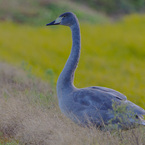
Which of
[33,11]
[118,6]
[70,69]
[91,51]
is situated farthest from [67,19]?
[118,6]

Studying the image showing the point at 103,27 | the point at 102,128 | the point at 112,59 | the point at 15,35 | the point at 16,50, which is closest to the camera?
the point at 102,128

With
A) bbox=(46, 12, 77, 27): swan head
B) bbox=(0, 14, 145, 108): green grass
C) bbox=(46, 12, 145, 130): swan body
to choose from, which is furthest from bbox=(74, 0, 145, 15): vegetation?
bbox=(46, 12, 145, 130): swan body

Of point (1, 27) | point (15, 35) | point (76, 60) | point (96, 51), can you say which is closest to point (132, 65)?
point (96, 51)

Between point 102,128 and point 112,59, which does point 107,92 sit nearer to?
point 102,128

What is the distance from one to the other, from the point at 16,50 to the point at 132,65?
4.97 m

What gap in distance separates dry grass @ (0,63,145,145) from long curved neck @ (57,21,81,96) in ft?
1.30

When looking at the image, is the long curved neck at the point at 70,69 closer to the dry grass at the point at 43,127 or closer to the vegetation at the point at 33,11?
the dry grass at the point at 43,127

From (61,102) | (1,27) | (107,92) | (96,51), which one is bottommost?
(1,27)

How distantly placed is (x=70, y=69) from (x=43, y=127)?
42.3 inches

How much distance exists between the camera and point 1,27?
72.3ft

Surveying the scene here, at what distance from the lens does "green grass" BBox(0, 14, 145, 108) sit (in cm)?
1456

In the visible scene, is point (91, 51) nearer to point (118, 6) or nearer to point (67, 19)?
point (67, 19)

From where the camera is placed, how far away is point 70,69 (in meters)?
5.77

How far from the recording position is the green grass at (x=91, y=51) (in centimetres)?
1456
